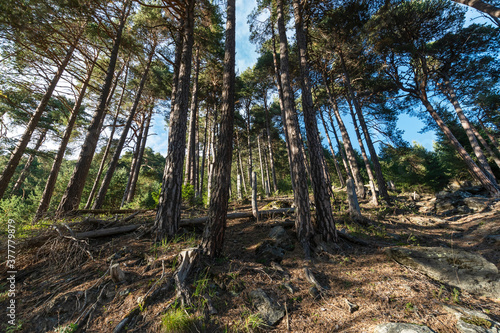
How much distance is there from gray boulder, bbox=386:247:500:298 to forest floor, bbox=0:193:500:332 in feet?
0.70

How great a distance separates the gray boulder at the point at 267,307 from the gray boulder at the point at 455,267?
3015 millimetres

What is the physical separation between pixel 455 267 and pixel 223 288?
14.1 feet

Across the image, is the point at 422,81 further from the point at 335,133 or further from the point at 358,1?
the point at 358,1

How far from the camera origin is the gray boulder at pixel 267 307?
2.35 metres

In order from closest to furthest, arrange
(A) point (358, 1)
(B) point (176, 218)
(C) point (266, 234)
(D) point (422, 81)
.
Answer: (B) point (176, 218) → (C) point (266, 234) → (A) point (358, 1) → (D) point (422, 81)

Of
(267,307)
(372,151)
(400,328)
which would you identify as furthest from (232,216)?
(372,151)

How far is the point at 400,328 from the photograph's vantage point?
6.43ft

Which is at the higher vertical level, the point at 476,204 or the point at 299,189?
the point at 299,189

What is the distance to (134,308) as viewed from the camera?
237 cm

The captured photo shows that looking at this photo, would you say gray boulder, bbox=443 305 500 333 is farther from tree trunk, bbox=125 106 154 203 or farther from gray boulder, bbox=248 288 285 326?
tree trunk, bbox=125 106 154 203

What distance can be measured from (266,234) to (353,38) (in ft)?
41.9

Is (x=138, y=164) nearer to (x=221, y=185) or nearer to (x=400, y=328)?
(x=221, y=185)

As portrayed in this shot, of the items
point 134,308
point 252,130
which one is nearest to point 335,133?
point 252,130

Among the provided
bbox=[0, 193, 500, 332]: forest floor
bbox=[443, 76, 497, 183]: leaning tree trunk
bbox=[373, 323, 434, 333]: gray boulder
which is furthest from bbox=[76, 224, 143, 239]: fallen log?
bbox=[443, 76, 497, 183]: leaning tree trunk
